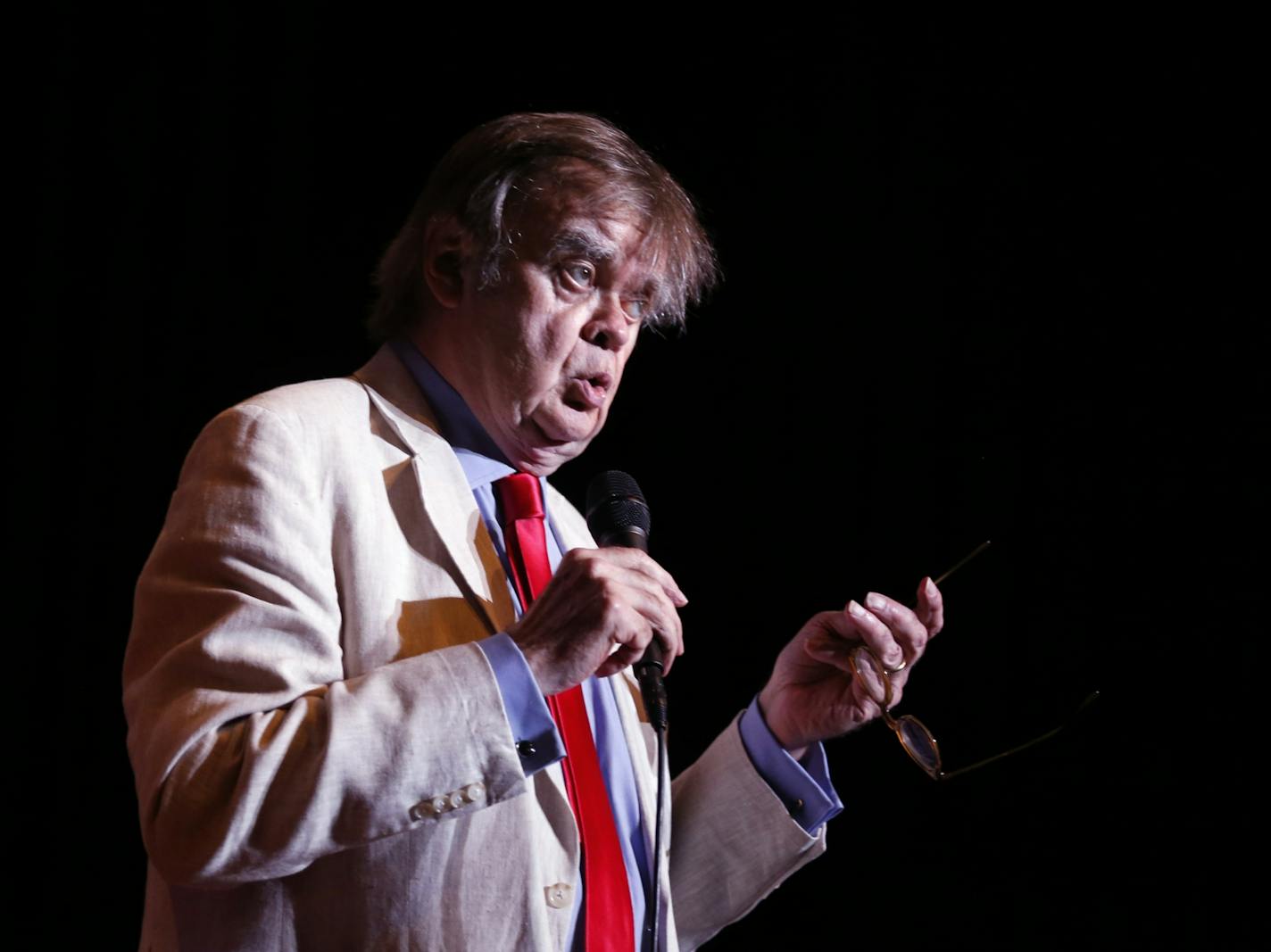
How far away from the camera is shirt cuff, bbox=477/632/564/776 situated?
1377mm

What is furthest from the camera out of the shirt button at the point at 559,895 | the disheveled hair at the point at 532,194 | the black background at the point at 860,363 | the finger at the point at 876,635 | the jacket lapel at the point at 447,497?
the black background at the point at 860,363

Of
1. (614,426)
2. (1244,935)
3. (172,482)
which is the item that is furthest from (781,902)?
(172,482)

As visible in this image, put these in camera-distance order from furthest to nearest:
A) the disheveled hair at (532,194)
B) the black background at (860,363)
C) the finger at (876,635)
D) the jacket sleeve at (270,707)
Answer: the black background at (860,363) < the disheveled hair at (532,194) < the finger at (876,635) < the jacket sleeve at (270,707)

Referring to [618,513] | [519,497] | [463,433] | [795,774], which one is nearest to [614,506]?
[618,513]

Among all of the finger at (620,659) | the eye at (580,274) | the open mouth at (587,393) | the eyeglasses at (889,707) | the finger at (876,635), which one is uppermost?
the eye at (580,274)

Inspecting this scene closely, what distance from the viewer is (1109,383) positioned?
3.04 m

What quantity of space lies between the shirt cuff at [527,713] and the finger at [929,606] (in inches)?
31.1

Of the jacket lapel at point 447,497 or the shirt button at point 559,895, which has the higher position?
the jacket lapel at point 447,497

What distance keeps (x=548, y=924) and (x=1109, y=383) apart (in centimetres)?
221

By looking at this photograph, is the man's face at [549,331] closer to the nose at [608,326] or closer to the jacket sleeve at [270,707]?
the nose at [608,326]

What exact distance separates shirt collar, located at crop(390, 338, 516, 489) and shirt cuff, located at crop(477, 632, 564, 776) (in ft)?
1.67

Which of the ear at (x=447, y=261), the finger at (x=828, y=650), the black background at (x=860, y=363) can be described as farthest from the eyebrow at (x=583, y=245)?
the black background at (x=860, y=363)

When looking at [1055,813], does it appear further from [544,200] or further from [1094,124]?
[544,200]

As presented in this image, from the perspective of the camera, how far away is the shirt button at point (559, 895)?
4.88 feet
